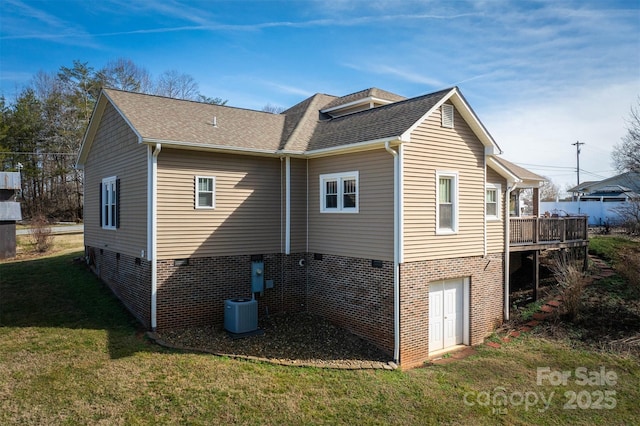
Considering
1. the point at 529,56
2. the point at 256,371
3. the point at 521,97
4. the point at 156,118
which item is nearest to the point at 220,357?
the point at 256,371

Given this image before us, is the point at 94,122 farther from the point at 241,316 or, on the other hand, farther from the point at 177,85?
the point at 177,85

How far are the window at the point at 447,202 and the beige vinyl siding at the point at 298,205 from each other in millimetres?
4261

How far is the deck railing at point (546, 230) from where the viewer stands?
51.6 feet

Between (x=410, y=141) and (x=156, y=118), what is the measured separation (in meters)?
7.57

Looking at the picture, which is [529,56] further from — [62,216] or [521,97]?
[62,216]

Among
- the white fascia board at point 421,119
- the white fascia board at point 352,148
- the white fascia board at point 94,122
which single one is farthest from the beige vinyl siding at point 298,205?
the white fascia board at point 94,122

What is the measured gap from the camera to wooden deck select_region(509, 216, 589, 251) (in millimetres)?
15719

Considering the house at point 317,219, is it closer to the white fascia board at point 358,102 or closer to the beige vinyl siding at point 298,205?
the beige vinyl siding at point 298,205

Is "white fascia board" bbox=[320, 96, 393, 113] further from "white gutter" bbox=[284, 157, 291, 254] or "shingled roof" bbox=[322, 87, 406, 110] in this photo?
"white gutter" bbox=[284, 157, 291, 254]

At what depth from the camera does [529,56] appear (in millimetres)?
14797

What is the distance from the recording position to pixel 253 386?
8805 mm

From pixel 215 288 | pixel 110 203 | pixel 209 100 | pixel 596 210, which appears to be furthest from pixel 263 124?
pixel 596 210

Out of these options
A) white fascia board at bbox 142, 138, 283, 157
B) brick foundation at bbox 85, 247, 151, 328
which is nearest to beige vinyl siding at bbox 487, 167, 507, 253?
white fascia board at bbox 142, 138, 283, 157

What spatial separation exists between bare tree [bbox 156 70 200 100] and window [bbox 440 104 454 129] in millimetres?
33481
